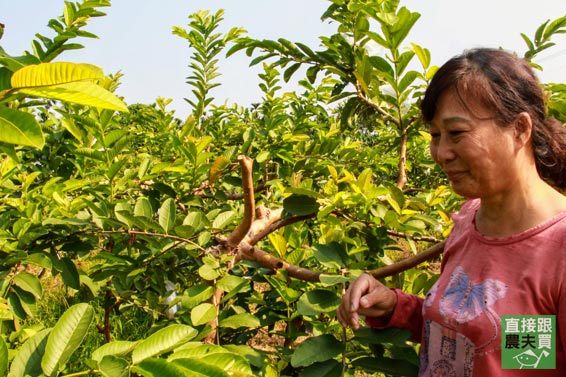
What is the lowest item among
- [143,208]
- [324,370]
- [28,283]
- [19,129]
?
[324,370]

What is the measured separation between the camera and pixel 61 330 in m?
0.75

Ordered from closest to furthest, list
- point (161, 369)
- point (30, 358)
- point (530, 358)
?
point (161, 369)
point (30, 358)
point (530, 358)

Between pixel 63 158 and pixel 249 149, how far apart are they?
0.73 m

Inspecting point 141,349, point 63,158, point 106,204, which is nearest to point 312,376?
point 141,349

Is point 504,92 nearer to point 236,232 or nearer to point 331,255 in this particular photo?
point 331,255

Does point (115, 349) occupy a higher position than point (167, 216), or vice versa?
point (167, 216)

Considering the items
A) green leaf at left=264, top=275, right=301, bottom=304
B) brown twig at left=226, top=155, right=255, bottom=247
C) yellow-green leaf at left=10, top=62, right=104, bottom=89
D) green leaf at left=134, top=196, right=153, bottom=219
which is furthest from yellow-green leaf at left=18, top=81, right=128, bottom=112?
green leaf at left=264, top=275, right=301, bottom=304

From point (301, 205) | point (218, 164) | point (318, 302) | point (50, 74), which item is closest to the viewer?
point (50, 74)

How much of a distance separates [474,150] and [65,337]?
773 mm

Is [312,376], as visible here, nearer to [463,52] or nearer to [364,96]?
[463,52]

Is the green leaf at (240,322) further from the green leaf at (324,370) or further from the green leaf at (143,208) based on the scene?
the green leaf at (143,208)

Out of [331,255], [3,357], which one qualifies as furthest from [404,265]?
[3,357]

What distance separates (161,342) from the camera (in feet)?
2.53

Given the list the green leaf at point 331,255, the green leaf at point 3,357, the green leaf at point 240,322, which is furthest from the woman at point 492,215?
the green leaf at point 3,357
